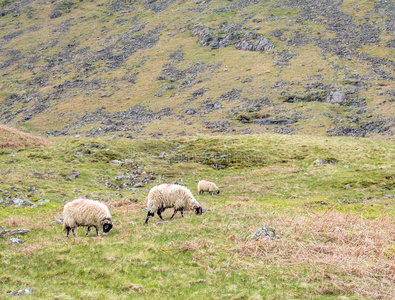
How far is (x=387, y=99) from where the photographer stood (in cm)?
7356

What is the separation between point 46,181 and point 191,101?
64.9 meters

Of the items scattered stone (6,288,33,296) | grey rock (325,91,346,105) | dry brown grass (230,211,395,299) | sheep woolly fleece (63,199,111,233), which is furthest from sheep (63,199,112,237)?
grey rock (325,91,346,105)

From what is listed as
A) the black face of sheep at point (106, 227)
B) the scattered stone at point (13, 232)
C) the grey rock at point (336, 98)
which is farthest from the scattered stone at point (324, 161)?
the grey rock at point (336, 98)

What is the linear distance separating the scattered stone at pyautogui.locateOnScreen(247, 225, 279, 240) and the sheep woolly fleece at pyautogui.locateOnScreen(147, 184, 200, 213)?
19.3 ft

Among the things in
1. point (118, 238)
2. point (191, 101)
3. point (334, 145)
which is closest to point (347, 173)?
point (334, 145)

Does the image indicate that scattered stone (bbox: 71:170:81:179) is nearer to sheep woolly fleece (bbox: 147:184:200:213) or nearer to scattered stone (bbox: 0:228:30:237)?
scattered stone (bbox: 0:228:30:237)

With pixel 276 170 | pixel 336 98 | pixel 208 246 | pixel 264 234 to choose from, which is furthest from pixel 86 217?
pixel 336 98

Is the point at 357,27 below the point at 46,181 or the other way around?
below

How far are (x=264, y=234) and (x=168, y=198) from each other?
22.7ft

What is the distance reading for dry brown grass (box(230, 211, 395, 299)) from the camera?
9734 mm

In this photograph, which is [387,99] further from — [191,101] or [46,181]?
[46,181]

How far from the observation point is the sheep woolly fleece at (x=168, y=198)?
1797 cm

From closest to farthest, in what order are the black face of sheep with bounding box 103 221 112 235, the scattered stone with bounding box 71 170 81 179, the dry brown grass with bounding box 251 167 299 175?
the black face of sheep with bounding box 103 221 112 235, the scattered stone with bounding box 71 170 81 179, the dry brown grass with bounding box 251 167 299 175

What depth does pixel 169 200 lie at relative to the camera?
60.2 ft
